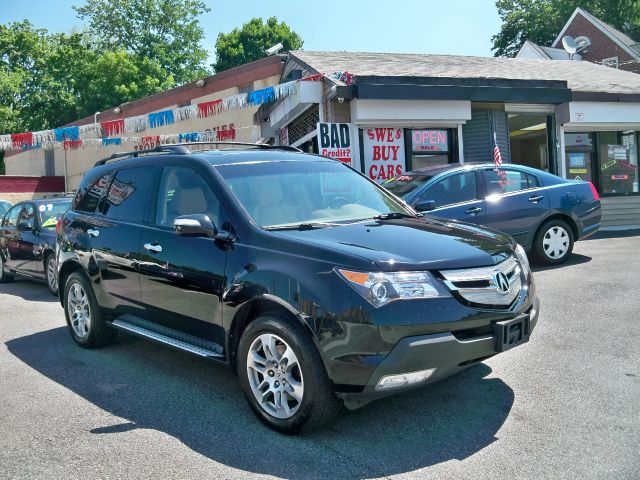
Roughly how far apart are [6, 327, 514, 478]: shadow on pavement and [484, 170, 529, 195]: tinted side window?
4629mm

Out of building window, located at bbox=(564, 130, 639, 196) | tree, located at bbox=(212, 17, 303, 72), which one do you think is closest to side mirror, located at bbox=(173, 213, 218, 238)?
building window, located at bbox=(564, 130, 639, 196)

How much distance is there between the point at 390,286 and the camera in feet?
11.3

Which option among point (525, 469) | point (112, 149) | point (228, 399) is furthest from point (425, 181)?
point (112, 149)

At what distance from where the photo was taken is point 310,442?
361 cm

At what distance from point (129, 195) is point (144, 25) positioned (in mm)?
52556

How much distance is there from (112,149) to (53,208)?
19.8 m

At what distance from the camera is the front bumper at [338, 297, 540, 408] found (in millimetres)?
3357

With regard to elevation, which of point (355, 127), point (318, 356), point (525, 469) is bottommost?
point (525, 469)

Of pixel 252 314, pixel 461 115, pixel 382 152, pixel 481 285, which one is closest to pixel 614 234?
pixel 461 115

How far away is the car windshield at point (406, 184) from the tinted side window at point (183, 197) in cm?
437

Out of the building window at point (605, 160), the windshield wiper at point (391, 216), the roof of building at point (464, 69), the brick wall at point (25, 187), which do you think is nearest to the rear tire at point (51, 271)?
the windshield wiper at point (391, 216)

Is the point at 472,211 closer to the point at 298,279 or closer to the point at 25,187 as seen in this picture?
the point at 298,279

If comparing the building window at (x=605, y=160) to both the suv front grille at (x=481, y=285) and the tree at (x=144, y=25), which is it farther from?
the tree at (x=144, y=25)

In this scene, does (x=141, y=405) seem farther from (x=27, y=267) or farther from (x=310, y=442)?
(x=27, y=267)
